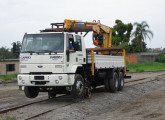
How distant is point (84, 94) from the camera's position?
13.4 meters

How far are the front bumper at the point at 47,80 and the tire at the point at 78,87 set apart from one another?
337 mm

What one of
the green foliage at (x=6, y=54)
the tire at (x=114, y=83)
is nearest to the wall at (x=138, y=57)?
the green foliage at (x=6, y=54)

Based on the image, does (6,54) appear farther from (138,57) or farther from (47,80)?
(47,80)

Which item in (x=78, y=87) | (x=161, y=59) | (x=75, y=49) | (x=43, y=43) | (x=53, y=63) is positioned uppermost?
(x=43, y=43)

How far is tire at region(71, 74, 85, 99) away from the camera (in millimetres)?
11812

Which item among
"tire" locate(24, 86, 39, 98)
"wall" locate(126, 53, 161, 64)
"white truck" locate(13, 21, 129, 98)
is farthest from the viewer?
"wall" locate(126, 53, 161, 64)

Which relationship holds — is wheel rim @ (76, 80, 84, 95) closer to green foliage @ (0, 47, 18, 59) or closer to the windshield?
the windshield

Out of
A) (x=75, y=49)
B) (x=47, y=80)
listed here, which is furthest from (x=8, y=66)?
(x=47, y=80)

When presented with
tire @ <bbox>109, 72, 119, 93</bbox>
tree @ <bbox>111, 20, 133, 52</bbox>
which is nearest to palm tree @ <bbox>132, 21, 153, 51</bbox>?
tree @ <bbox>111, 20, 133, 52</bbox>

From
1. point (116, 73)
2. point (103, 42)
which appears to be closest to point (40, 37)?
point (116, 73)

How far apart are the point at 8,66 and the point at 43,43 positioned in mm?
34673

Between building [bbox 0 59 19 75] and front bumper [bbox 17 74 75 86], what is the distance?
3367 cm

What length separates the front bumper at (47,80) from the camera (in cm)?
1127

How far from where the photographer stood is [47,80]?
446 inches
